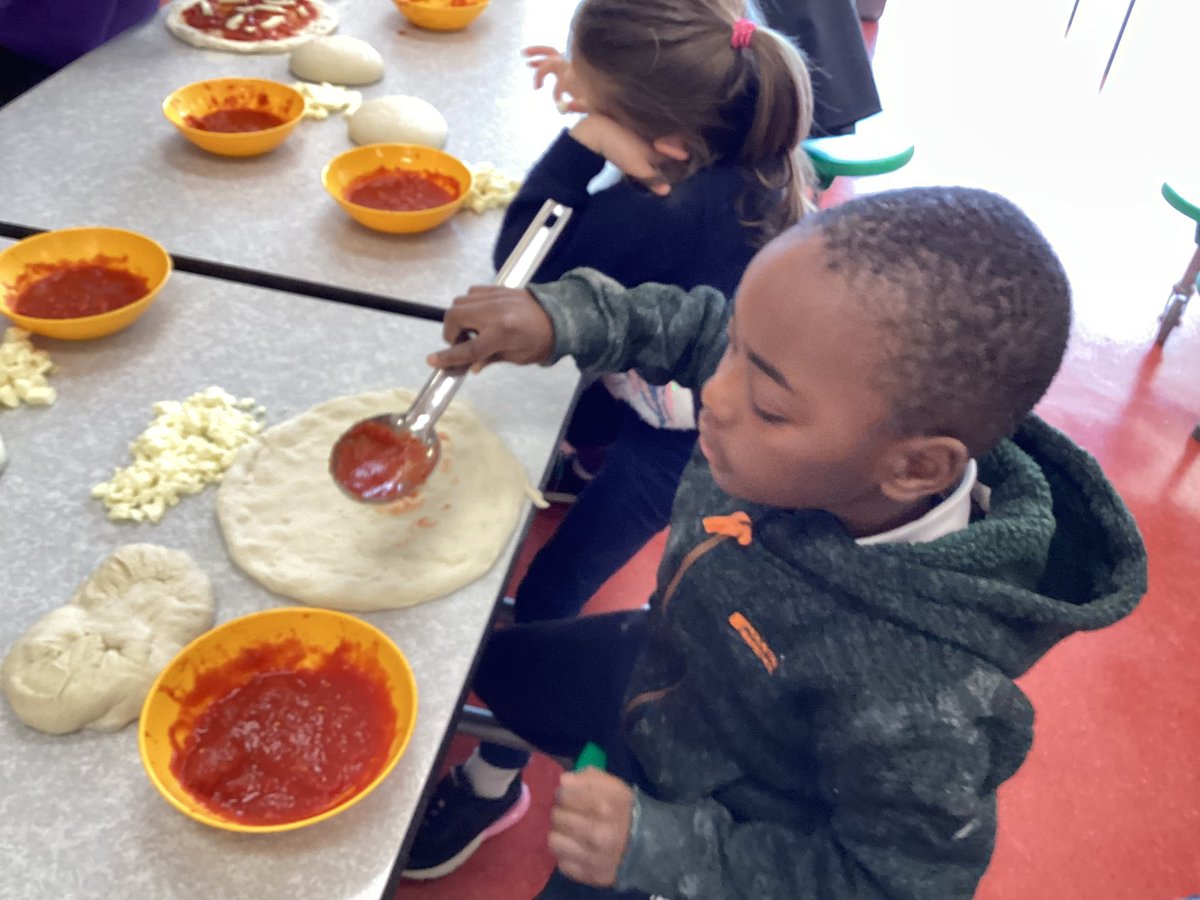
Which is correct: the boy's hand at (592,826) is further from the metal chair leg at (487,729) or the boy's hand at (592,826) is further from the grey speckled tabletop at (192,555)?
the metal chair leg at (487,729)

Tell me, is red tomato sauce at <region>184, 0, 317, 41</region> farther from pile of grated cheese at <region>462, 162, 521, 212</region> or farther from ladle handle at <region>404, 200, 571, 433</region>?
ladle handle at <region>404, 200, 571, 433</region>

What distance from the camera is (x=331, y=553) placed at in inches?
37.5

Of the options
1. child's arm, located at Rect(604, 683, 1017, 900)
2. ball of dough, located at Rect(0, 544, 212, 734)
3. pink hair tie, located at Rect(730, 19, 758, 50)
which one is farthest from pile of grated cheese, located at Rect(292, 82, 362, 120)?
child's arm, located at Rect(604, 683, 1017, 900)

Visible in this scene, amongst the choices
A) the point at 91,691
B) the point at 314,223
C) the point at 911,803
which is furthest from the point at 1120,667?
the point at 91,691

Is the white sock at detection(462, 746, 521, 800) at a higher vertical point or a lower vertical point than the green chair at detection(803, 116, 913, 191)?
lower

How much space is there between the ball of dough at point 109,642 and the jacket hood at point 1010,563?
21.8 inches

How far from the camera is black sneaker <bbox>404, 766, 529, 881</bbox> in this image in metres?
1.44

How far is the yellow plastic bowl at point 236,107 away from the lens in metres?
1.49

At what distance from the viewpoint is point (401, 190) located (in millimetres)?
1480

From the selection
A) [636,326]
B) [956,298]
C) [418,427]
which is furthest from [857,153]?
[956,298]

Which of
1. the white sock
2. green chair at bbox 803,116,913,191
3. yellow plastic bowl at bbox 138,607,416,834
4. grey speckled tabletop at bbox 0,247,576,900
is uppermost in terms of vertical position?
yellow plastic bowl at bbox 138,607,416,834

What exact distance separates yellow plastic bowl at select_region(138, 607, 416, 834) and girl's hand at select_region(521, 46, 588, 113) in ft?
2.86

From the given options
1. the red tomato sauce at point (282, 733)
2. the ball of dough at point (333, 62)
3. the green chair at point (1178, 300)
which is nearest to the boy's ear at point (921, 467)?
the red tomato sauce at point (282, 733)

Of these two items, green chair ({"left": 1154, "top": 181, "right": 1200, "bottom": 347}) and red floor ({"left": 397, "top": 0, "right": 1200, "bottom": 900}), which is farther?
green chair ({"left": 1154, "top": 181, "right": 1200, "bottom": 347})
